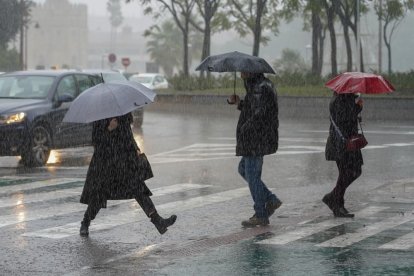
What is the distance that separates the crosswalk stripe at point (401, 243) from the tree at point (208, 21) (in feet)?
106

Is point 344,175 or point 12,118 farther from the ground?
point 12,118

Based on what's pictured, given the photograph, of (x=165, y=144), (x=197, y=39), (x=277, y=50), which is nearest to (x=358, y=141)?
(x=165, y=144)

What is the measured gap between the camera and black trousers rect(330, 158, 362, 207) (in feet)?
36.1

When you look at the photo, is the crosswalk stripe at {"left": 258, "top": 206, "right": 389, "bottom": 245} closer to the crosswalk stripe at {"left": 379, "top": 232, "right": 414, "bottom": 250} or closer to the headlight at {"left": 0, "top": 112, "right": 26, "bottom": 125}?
the crosswalk stripe at {"left": 379, "top": 232, "right": 414, "bottom": 250}

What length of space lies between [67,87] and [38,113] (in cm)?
130

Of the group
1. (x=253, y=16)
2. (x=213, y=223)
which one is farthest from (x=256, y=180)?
(x=253, y=16)

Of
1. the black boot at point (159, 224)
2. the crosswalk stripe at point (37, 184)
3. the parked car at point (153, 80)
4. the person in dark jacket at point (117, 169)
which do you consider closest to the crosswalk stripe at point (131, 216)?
A: the person in dark jacket at point (117, 169)

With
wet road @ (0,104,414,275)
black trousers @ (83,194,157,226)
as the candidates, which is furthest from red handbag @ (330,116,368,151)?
black trousers @ (83,194,157,226)

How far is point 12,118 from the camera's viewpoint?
16.2m

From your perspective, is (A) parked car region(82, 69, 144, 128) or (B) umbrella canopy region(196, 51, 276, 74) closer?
(B) umbrella canopy region(196, 51, 276, 74)

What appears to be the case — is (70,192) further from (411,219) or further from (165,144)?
(165,144)

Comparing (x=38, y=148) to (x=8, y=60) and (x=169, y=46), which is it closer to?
(x=8, y=60)

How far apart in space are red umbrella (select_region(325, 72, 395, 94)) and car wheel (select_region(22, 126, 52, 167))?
6913 mm

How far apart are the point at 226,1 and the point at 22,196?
36.3 metres
